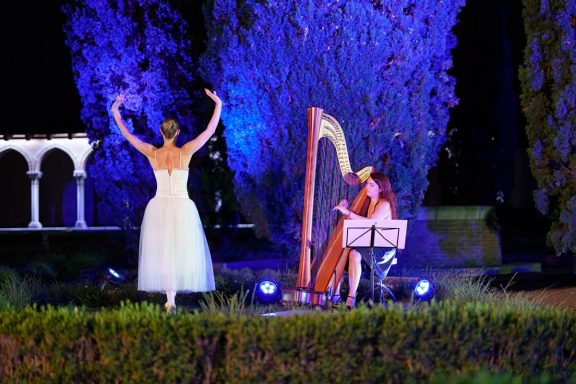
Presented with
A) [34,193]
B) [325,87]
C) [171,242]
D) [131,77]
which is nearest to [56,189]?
[34,193]

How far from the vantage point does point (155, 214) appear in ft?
32.0

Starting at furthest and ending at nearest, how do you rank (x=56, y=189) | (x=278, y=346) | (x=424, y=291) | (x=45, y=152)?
(x=56, y=189) → (x=45, y=152) → (x=424, y=291) → (x=278, y=346)

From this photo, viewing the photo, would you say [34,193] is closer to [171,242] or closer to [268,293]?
[268,293]

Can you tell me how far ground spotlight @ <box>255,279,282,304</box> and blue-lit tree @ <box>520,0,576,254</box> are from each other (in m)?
3.94

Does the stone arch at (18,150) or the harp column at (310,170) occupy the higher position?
the stone arch at (18,150)

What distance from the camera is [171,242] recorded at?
9742 millimetres

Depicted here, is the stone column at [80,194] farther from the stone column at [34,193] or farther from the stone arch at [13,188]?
the stone arch at [13,188]

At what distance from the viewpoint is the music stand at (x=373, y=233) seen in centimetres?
1021

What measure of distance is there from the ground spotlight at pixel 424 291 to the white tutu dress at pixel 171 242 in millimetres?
3173

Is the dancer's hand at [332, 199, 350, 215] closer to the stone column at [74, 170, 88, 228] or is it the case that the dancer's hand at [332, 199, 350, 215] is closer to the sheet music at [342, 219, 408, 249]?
the sheet music at [342, 219, 408, 249]

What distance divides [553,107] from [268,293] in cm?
468

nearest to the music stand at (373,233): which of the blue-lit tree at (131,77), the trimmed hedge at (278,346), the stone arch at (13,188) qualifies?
the trimmed hedge at (278,346)

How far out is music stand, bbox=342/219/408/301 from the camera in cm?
1021

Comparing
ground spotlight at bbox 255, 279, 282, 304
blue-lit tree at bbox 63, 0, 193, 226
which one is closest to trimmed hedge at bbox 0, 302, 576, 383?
ground spotlight at bbox 255, 279, 282, 304
